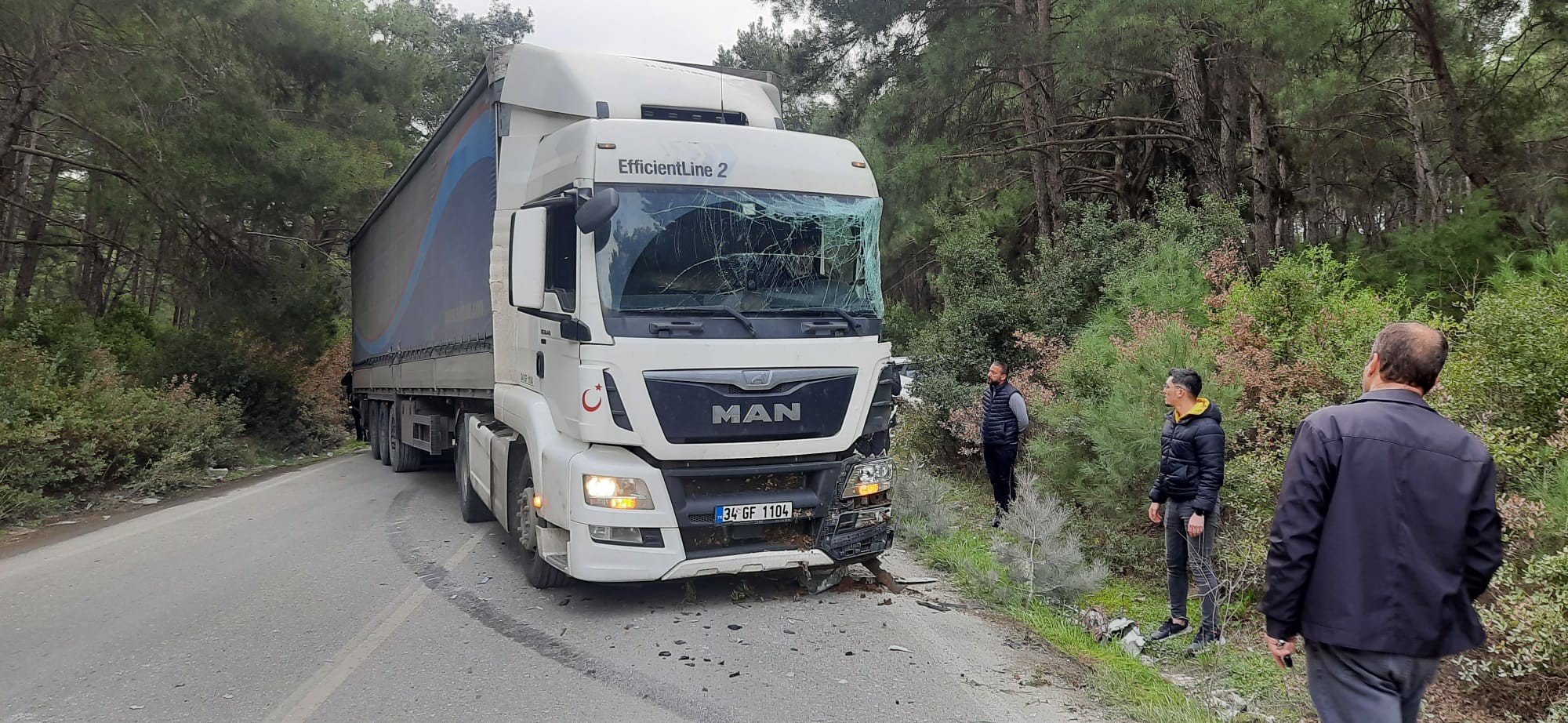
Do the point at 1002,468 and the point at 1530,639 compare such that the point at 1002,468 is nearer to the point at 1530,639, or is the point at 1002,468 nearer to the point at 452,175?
the point at 1530,639

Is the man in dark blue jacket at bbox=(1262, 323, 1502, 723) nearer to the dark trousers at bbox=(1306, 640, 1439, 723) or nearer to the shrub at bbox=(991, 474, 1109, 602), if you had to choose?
the dark trousers at bbox=(1306, 640, 1439, 723)

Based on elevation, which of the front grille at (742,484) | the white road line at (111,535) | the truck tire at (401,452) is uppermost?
the front grille at (742,484)

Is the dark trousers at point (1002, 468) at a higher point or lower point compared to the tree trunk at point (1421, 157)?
lower

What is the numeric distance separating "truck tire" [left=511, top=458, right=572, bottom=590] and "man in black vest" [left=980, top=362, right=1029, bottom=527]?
3.99 m

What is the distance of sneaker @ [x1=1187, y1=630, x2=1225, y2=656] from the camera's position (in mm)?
4875

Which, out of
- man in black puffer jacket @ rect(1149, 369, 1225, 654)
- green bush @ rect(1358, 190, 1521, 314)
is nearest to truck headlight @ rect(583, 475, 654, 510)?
man in black puffer jacket @ rect(1149, 369, 1225, 654)

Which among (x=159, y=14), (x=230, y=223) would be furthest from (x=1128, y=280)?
(x=230, y=223)

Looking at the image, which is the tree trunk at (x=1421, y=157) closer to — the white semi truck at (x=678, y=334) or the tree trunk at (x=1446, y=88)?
the tree trunk at (x=1446, y=88)

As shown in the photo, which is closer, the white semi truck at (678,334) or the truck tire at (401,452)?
the white semi truck at (678,334)

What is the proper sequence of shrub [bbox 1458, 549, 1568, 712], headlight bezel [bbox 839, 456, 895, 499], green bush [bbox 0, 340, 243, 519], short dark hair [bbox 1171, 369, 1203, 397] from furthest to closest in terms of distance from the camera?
green bush [bbox 0, 340, 243, 519]
headlight bezel [bbox 839, 456, 895, 499]
short dark hair [bbox 1171, 369, 1203, 397]
shrub [bbox 1458, 549, 1568, 712]

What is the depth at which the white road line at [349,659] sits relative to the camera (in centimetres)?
418

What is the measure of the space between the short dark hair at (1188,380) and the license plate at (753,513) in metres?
2.36


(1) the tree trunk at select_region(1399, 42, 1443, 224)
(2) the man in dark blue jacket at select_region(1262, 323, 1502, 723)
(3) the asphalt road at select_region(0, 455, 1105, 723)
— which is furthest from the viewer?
(1) the tree trunk at select_region(1399, 42, 1443, 224)

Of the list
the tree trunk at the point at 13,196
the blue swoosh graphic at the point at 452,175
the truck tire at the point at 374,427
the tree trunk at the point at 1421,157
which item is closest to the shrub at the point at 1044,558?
the blue swoosh graphic at the point at 452,175
